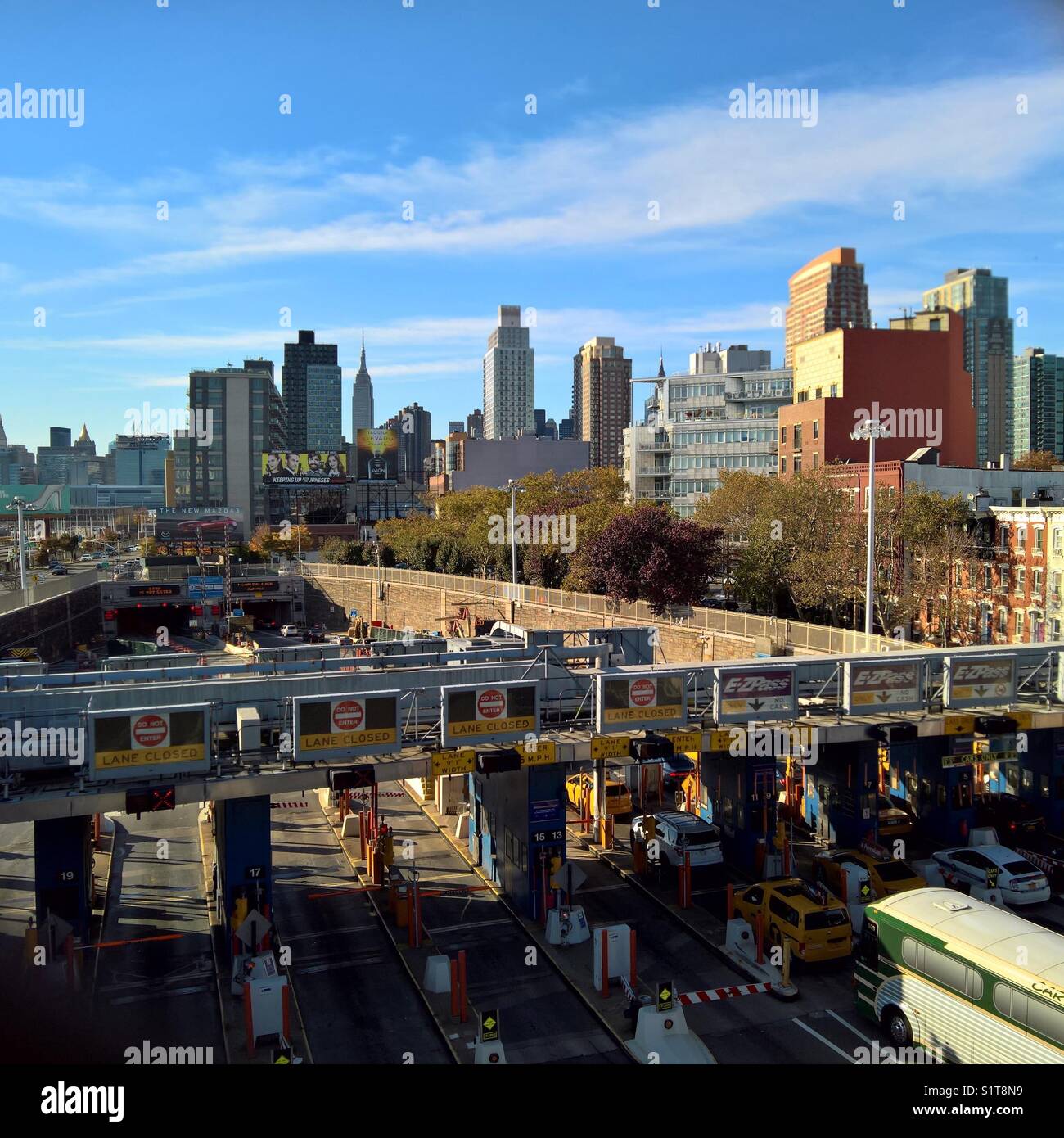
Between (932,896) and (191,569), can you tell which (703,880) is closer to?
(932,896)

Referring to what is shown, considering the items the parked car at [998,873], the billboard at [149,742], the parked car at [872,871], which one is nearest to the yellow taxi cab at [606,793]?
the parked car at [872,871]

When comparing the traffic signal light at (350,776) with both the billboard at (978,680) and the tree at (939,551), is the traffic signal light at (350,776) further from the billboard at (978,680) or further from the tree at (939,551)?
the tree at (939,551)

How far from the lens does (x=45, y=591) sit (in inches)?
2239

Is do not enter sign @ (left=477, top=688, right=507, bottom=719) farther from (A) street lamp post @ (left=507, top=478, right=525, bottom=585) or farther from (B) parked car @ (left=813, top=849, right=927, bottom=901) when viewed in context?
(A) street lamp post @ (left=507, top=478, right=525, bottom=585)

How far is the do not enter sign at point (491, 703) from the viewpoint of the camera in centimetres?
Result: 1747

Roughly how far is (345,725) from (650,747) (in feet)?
18.3

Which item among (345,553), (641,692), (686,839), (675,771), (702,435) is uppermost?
(702,435)

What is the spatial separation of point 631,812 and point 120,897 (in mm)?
13028

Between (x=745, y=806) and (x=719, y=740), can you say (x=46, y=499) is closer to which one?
(x=745, y=806)

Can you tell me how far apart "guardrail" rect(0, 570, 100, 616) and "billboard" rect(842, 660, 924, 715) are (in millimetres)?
41041

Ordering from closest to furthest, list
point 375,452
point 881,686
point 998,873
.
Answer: point 998,873 → point 881,686 → point 375,452
